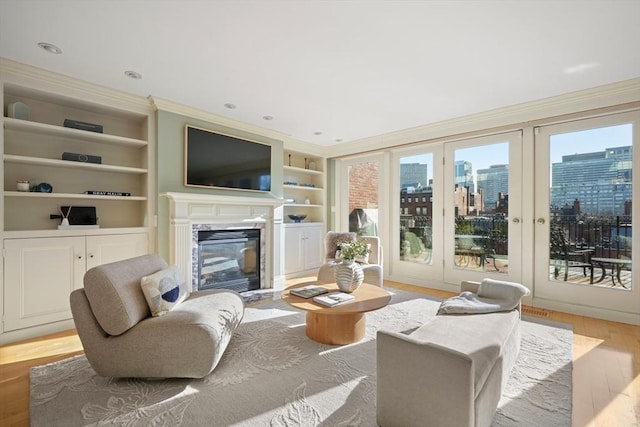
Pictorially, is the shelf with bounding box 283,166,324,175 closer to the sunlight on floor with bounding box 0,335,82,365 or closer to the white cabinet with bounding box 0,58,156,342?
the white cabinet with bounding box 0,58,156,342

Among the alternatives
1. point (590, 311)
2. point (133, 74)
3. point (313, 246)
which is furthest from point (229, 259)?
point (590, 311)

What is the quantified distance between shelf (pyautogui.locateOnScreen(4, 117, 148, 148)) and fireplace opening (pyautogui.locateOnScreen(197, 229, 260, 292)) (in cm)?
138

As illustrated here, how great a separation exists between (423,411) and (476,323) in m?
0.85

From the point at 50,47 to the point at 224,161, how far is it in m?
2.06

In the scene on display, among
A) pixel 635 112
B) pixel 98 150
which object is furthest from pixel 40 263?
pixel 635 112

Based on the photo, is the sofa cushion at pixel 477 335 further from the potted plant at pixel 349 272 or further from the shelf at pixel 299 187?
the shelf at pixel 299 187

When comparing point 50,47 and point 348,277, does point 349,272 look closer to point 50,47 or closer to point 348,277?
point 348,277

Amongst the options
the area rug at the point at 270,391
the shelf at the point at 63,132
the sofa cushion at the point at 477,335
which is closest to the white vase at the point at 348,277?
the area rug at the point at 270,391

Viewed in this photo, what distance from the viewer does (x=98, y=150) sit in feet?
11.8

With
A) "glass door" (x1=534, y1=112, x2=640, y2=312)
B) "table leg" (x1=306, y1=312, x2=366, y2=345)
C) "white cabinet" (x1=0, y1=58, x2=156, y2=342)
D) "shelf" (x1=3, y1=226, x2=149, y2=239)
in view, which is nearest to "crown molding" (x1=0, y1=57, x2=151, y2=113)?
"white cabinet" (x1=0, y1=58, x2=156, y2=342)

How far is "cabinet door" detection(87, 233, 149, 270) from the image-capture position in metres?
3.21

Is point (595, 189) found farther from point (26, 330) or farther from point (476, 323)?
point (26, 330)

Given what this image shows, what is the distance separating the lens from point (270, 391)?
76.0 inches

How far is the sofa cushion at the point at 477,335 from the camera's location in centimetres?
157
